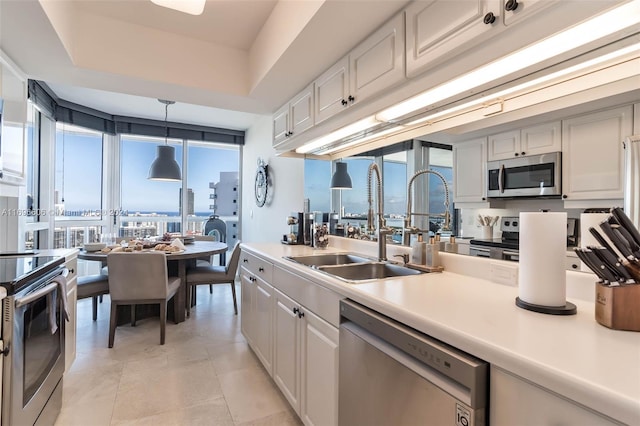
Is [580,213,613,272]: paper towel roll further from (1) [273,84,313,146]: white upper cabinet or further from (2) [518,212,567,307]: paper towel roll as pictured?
(1) [273,84,313,146]: white upper cabinet

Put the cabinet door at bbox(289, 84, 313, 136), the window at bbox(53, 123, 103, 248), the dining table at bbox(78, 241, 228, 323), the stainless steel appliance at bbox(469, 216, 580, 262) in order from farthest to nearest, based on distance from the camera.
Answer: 1. the window at bbox(53, 123, 103, 248)
2. the dining table at bbox(78, 241, 228, 323)
3. the cabinet door at bbox(289, 84, 313, 136)
4. the stainless steel appliance at bbox(469, 216, 580, 262)

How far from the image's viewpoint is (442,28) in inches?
48.8

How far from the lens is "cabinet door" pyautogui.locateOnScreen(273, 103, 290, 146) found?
282cm

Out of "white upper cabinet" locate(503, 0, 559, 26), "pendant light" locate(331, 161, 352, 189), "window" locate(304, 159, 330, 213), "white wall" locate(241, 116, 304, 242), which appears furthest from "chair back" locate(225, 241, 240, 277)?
"white upper cabinet" locate(503, 0, 559, 26)

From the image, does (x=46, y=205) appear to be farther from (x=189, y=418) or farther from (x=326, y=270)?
(x=326, y=270)

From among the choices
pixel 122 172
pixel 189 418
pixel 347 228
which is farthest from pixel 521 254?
pixel 122 172

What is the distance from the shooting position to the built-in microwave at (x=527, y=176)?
1.30 meters

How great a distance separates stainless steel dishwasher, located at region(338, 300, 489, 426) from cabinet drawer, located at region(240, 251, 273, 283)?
95cm

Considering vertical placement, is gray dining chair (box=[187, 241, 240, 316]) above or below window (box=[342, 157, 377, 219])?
below

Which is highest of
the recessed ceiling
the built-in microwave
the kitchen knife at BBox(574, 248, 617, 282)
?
the recessed ceiling

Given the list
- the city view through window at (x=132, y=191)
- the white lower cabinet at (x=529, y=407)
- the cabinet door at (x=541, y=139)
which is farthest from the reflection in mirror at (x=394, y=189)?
the city view through window at (x=132, y=191)

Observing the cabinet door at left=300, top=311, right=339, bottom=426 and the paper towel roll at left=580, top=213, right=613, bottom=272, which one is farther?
the cabinet door at left=300, top=311, right=339, bottom=426

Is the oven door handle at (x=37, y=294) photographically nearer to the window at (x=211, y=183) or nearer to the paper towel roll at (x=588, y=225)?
the paper towel roll at (x=588, y=225)

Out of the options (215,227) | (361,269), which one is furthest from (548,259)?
(215,227)
